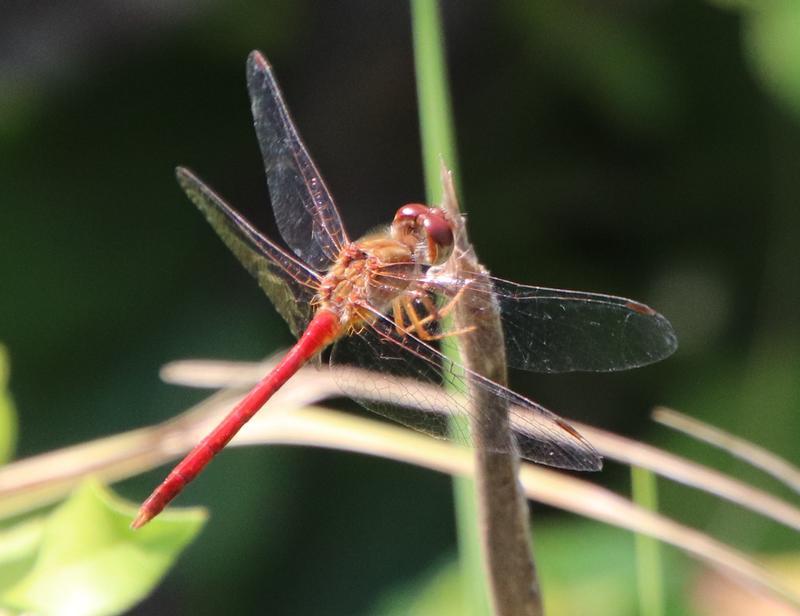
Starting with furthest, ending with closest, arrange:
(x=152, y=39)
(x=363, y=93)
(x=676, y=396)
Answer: (x=363, y=93) < (x=152, y=39) < (x=676, y=396)

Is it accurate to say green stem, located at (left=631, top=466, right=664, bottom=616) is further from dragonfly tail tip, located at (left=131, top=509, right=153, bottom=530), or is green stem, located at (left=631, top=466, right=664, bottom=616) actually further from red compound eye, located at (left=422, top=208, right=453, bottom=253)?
dragonfly tail tip, located at (left=131, top=509, right=153, bottom=530)

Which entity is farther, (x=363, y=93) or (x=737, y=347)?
(x=363, y=93)

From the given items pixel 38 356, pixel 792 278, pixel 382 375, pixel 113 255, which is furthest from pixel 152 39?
pixel 792 278

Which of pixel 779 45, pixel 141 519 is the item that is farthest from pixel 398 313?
pixel 779 45

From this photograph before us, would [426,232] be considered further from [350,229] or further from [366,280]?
[350,229]

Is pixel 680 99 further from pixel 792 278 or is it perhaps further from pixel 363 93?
pixel 363 93

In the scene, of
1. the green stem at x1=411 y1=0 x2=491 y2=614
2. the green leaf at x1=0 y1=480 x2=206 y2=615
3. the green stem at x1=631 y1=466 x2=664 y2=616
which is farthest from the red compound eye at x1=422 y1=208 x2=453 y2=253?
the green leaf at x1=0 y1=480 x2=206 y2=615

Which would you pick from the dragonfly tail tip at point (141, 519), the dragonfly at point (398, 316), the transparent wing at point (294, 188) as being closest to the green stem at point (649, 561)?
the dragonfly at point (398, 316)

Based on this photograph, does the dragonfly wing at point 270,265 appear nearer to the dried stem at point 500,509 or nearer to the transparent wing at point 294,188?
the transparent wing at point 294,188
